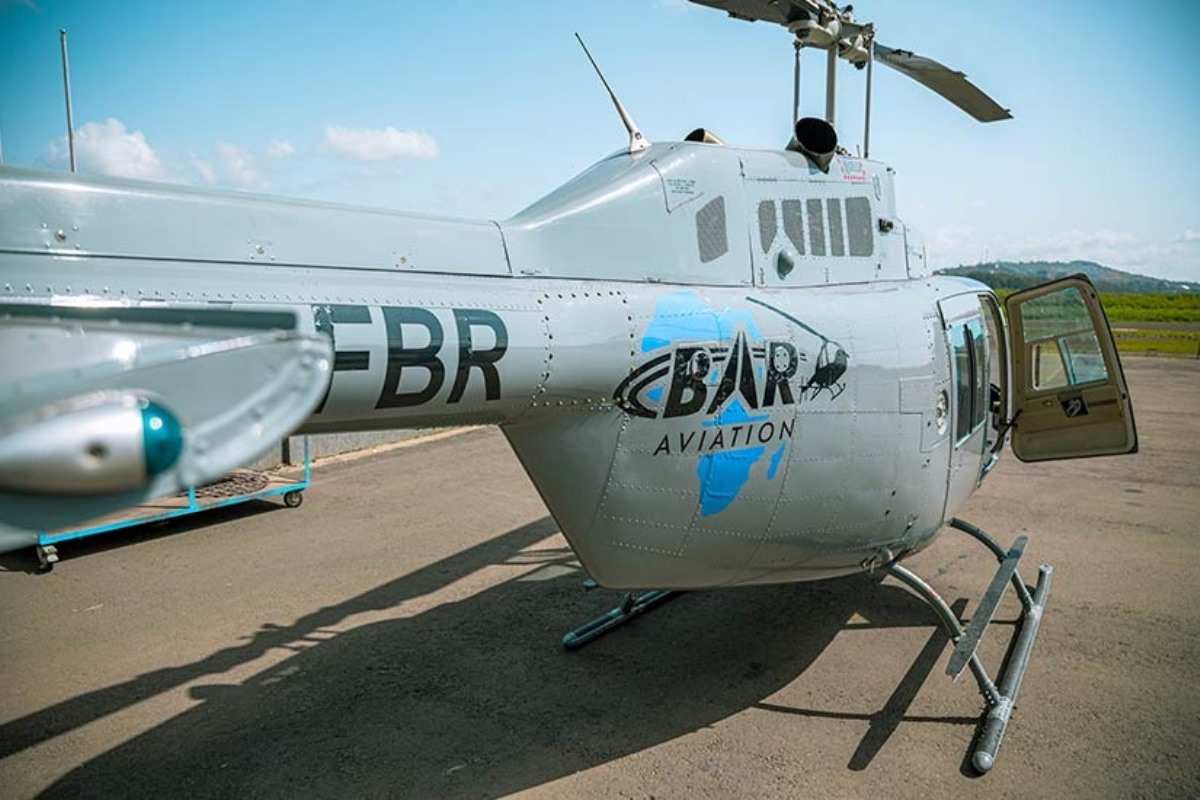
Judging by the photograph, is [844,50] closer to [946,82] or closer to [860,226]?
[946,82]

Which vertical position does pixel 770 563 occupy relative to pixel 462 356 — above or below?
below

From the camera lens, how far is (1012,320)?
6977mm

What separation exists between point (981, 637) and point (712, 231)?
3.11 metres

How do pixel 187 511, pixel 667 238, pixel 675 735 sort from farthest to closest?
pixel 187 511, pixel 675 735, pixel 667 238

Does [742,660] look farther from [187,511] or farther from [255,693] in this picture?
[187,511]

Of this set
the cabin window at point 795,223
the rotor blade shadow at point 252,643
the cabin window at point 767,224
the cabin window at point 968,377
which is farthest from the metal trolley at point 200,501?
the cabin window at point 968,377

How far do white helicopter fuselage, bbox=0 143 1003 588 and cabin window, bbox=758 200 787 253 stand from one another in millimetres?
12

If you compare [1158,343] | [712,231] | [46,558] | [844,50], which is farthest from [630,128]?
[1158,343]

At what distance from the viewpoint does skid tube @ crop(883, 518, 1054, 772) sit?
491 cm

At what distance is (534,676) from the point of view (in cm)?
623

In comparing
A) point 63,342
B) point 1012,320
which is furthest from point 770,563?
point 63,342

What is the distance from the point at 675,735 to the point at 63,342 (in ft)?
14.8

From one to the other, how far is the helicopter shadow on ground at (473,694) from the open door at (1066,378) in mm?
1962

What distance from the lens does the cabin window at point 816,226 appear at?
18.2 feet
